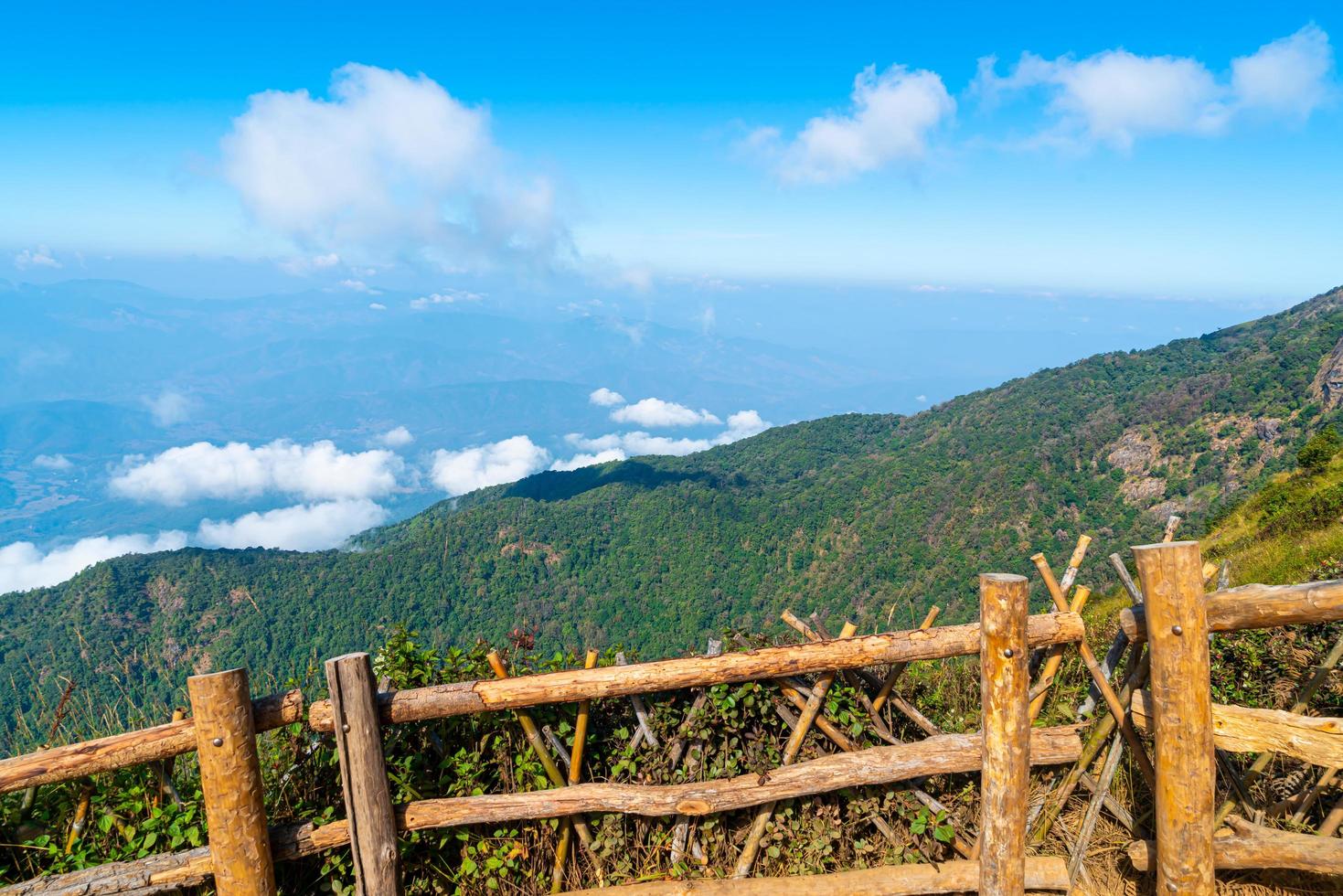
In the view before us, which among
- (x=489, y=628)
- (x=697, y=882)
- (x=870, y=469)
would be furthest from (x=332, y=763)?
(x=870, y=469)

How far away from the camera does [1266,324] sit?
217 ft

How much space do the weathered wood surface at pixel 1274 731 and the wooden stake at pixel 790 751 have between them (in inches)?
65.9

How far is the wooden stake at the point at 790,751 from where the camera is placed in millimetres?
4086

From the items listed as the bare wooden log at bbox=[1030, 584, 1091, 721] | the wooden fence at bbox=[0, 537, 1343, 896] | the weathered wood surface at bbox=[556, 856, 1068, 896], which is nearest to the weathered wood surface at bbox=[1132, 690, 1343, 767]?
the wooden fence at bbox=[0, 537, 1343, 896]

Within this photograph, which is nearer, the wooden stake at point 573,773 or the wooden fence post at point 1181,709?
the wooden fence post at point 1181,709

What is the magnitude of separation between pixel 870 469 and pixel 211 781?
208 feet

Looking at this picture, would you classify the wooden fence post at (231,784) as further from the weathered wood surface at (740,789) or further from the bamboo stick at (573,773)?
the bamboo stick at (573,773)

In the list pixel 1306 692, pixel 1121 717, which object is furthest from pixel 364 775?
pixel 1306 692

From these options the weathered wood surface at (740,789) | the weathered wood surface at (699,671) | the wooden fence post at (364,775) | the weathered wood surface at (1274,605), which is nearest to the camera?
the weathered wood surface at (1274,605)

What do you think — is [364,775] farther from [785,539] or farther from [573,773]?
[785,539]

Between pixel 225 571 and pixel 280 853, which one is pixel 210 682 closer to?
pixel 280 853

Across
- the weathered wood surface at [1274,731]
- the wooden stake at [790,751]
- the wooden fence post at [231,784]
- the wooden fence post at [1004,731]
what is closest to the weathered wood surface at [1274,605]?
the weathered wood surface at [1274,731]

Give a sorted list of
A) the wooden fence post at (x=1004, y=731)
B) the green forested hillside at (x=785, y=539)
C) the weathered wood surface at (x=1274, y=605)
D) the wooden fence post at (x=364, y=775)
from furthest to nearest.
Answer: the green forested hillside at (x=785, y=539) < the wooden fence post at (x=1004, y=731) < the wooden fence post at (x=364, y=775) < the weathered wood surface at (x=1274, y=605)

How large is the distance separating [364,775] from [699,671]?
188 centimetres
